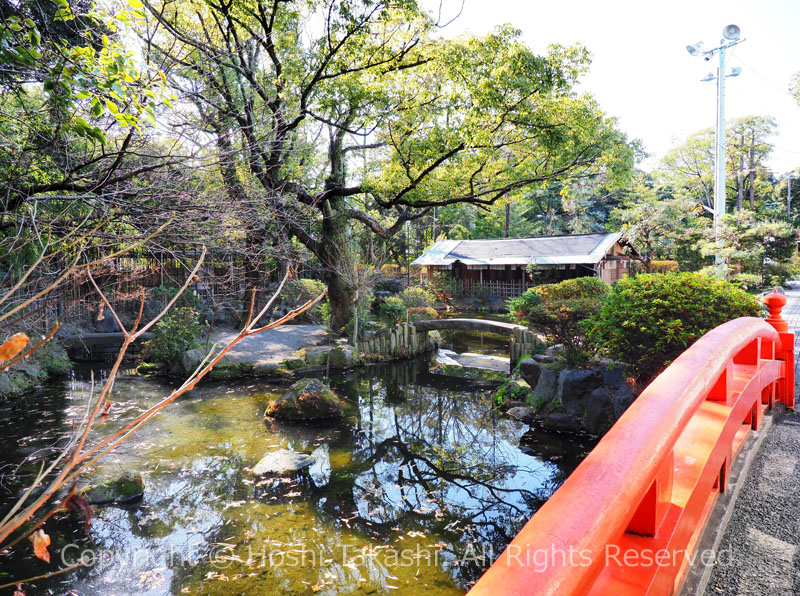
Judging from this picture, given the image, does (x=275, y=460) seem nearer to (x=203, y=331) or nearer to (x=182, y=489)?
(x=182, y=489)

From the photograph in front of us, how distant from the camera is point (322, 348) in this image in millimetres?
13289

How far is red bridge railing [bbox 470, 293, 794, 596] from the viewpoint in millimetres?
928

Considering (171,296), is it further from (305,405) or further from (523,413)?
(523,413)

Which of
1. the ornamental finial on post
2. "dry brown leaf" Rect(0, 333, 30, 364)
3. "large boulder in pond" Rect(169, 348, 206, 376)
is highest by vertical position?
"dry brown leaf" Rect(0, 333, 30, 364)

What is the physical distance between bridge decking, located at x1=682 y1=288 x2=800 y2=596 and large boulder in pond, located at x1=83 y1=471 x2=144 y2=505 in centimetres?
599

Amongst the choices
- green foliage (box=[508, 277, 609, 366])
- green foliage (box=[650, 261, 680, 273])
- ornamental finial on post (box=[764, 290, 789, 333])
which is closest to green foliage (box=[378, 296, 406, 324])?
green foliage (box=[508, 277, 609, 366])

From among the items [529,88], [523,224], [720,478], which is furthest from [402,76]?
[523,224]

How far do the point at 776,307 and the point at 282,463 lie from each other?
5899mm

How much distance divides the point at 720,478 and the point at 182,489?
5884 millimetres

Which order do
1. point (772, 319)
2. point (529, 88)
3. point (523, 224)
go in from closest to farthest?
point (772, 319)
point (529, 88)
point (523, 224)

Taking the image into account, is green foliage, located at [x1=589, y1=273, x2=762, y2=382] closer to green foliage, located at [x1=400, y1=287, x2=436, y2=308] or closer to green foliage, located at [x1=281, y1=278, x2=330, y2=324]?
green foliage, located at [x1=400, y1=287, x2=436, y2=308]

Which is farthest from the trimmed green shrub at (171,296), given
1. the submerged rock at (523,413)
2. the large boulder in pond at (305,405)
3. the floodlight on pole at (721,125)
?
the floodlight on pole at (721,125)

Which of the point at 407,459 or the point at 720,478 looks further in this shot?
the point at 407,459

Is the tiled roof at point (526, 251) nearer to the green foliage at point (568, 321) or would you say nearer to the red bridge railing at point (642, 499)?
the green foliage at point (568, 321)
